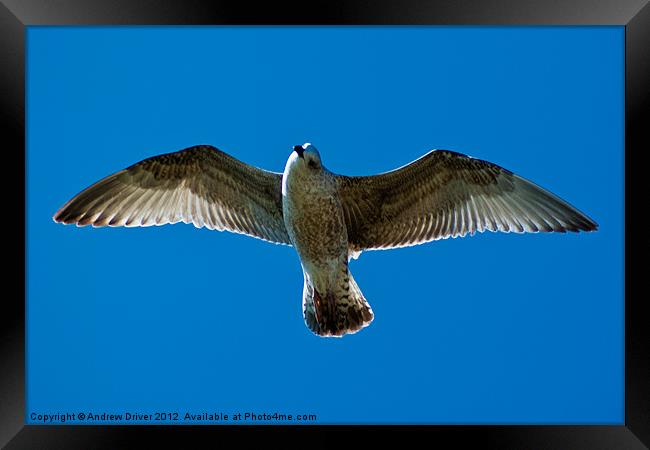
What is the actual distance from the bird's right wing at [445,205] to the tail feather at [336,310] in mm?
371

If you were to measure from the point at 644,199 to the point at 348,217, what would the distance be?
2.19 meters

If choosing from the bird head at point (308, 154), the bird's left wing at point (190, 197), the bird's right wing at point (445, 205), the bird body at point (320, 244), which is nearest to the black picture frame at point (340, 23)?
the bird head at point (308, 154)

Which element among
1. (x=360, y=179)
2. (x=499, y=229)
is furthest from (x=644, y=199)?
(x=360, y=179)

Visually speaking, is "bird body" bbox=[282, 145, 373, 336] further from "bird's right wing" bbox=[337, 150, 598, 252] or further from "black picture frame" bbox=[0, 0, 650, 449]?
"black picture frame" bbox=[0, 0, 650, 449]

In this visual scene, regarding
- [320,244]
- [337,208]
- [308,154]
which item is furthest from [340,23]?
[320,244]

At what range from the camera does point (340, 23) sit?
4234mm

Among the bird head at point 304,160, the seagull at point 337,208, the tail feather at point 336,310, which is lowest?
the tail feather at point 336,310

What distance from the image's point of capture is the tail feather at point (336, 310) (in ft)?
18.5

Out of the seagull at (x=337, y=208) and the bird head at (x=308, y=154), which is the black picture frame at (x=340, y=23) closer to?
the bird head at (x=308, y=154)

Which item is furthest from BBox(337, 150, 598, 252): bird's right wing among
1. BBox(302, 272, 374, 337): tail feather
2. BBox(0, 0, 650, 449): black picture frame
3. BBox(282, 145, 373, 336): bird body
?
BBox(0, 0, 650, 449): black picture frame

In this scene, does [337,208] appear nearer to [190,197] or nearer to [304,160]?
[304,160]

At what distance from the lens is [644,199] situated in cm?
420

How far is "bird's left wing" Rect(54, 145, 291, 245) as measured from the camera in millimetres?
5617

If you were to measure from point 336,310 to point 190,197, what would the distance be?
4.33ft
